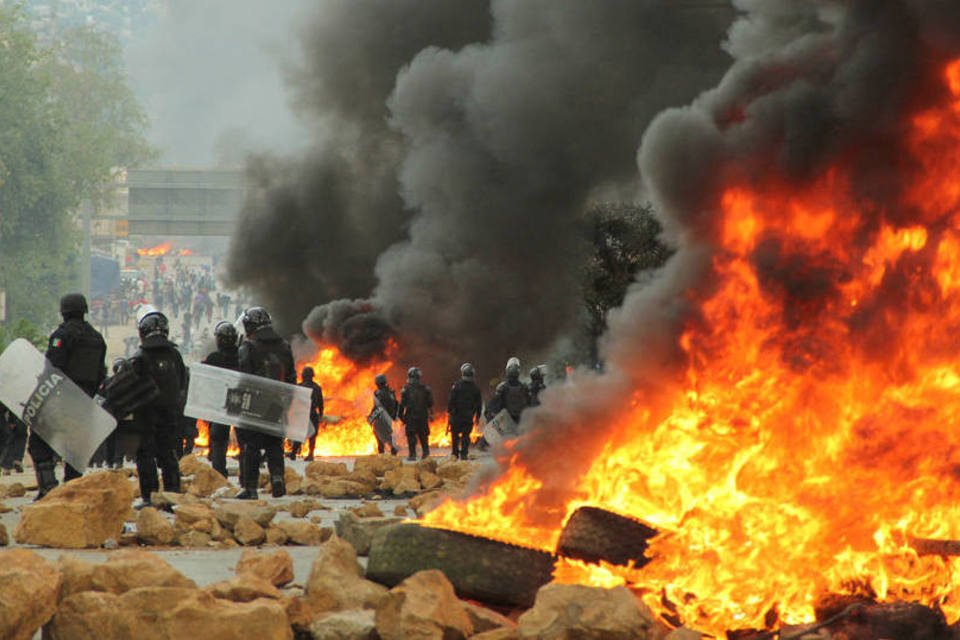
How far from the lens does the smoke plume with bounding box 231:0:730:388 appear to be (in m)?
37.6

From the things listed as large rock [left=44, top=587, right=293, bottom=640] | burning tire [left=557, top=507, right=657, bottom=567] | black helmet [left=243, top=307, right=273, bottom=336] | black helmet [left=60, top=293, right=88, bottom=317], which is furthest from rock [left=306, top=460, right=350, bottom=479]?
large rock [left=44, top=587, right=293, bottom=640]

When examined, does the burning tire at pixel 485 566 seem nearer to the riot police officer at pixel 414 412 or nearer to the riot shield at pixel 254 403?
the riot shield at pixel 254 403

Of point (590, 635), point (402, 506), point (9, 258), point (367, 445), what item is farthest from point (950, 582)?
point (9, 258)

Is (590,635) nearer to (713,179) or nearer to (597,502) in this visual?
(597,502)

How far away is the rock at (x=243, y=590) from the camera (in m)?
8.48

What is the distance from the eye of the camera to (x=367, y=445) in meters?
31.5

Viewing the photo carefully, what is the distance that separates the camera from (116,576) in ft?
27.9

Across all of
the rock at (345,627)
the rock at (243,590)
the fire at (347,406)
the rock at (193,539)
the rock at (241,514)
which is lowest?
the rock at (345,627)

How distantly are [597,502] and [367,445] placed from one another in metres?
22.1

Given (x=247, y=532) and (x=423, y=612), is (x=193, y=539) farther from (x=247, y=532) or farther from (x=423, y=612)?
(x=423, y=612)

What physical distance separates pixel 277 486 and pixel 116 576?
8.30 metres

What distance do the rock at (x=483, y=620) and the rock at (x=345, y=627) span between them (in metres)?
0.47

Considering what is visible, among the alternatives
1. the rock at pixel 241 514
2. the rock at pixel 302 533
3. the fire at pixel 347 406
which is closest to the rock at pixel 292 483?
the rock at pixel 241 514

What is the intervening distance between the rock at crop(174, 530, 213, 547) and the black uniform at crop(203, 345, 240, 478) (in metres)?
4.43
